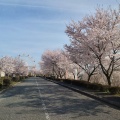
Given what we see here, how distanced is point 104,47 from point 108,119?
18.0 meters

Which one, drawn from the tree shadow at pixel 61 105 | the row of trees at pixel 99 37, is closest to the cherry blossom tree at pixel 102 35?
the row of trees at pixel 99 37

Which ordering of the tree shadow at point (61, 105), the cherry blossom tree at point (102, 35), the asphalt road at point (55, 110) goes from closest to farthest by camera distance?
the asphalt road at point (55, 110)
the tree shadow at point (61, 105)
the cherry blossom tree at point (102, 35)

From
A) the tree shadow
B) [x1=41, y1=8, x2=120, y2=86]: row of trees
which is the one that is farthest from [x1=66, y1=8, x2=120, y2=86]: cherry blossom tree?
the tree shadow

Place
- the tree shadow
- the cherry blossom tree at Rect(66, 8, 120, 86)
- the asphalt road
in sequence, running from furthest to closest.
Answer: the cherry blossom tree at Rect(66, 8, 120, 86) → the tree shadow → the asphalt road

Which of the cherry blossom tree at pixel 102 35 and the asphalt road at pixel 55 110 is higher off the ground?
the cherry blossom tree at pixel 102 35

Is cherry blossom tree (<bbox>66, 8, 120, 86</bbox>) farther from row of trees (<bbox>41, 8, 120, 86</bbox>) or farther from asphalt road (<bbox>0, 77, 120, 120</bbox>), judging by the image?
asphalt road (<bbox>0, 77, 120, 120</bbox>)

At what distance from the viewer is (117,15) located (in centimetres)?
2672

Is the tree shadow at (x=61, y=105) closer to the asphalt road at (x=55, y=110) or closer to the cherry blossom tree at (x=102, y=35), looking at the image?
the asphalt road at (x=55, y=110)

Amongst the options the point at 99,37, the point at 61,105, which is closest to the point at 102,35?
the point at 99,37

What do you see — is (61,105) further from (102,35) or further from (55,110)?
(102,35)

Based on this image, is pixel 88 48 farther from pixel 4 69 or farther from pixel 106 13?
pixel 4 69

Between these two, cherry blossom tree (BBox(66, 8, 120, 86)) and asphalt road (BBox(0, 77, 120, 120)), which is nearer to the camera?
asphalt road (BBox(0, 77, 120, 120))

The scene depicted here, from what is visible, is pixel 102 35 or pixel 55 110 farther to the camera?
pixel 102 35

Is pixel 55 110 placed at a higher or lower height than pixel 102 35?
lower
